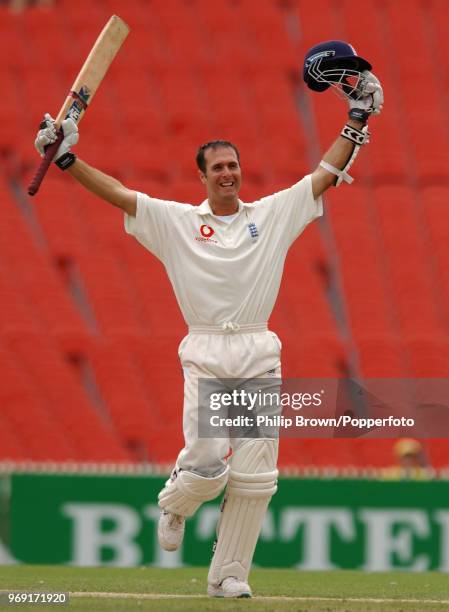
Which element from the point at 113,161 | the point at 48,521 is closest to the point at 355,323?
the point at 113,161

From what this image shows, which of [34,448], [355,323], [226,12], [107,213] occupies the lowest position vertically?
[34,448]

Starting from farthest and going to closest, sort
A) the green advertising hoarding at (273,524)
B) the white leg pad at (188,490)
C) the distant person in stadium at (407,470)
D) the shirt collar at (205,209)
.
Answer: the distant person in stadium at (407,470)
the green advertising hoarding at (273,524)
the shirt collar at (205,209)
the white leg pad at (188,490)

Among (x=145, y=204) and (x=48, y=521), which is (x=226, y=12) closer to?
(x=48, y=521)

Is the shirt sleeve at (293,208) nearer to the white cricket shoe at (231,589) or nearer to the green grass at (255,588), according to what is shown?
the white cricket shoe at (231,589)

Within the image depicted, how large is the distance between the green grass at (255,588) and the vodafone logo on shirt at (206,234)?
58.7 inches

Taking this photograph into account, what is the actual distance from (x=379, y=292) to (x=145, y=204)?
A: 10.1 metres

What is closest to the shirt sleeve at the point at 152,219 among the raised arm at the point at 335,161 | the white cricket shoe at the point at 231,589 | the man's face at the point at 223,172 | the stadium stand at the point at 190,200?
the man's face at the point at 223,172

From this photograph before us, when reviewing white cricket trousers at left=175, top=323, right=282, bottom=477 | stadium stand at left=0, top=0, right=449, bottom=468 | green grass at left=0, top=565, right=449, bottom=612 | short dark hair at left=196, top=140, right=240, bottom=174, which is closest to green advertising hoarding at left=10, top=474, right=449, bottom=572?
green grass at left=0, top=565, right=449, bottom=612

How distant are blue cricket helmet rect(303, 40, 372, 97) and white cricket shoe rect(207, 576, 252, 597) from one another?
86.0 inches

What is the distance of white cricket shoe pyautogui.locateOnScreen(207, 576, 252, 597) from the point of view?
5.48m

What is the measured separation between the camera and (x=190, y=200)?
1661 cm

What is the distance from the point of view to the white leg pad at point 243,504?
18.2 feet

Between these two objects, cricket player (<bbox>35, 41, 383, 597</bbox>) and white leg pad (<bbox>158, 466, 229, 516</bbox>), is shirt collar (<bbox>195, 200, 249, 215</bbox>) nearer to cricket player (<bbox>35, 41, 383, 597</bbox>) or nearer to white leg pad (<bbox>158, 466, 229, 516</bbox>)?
cricket player (<bbox>35, 41, 383, 597</bbox>)

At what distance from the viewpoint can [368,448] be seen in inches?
517
